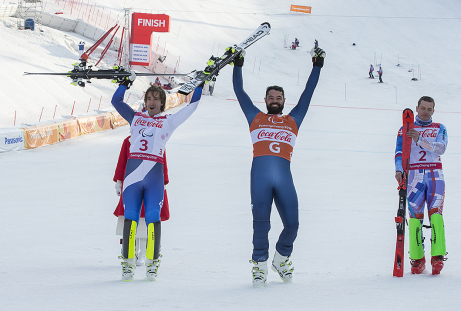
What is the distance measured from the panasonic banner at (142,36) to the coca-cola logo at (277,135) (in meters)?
27.1

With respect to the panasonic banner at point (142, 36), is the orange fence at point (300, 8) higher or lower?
higher

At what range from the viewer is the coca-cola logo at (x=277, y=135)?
4.34m

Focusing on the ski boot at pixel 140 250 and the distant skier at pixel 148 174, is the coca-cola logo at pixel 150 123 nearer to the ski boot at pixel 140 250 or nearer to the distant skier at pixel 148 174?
the distant skier at pixel 148 174

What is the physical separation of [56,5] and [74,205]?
35.1m

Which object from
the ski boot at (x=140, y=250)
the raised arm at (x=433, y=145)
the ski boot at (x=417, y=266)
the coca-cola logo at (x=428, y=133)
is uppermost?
the coca-cola logo at (x=428, y=133)

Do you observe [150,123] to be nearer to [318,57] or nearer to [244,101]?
[244,101]

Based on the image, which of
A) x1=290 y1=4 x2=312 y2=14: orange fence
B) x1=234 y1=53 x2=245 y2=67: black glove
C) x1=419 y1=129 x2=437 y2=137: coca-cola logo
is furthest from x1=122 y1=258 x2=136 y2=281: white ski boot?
x1=290 y1=4 x2=312 y2=14: orange fence

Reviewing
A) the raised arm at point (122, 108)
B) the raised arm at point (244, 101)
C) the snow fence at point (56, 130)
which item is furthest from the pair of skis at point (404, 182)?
the snow fence at point (56, 130)

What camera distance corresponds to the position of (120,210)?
499 cm

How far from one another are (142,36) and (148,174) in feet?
89.2

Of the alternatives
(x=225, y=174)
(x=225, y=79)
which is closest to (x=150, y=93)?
(x=225, y=174)

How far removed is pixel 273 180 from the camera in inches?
165

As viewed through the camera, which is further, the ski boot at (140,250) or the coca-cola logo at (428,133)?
the ski boot at (140,250)

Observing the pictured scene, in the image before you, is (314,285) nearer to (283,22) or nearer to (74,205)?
(74,205)
